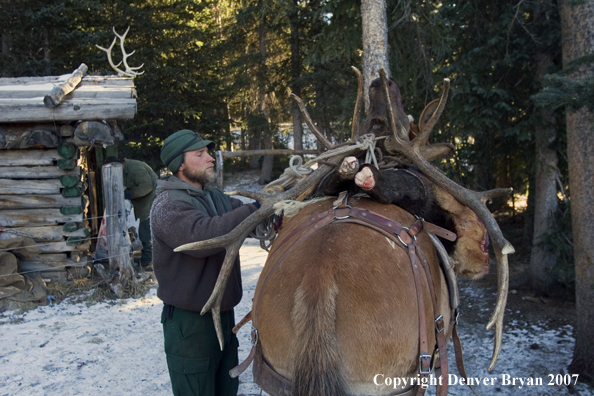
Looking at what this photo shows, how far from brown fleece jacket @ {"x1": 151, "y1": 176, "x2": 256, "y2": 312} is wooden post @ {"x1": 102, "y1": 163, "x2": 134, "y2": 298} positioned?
4255mm

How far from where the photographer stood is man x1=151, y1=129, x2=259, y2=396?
2.57 meters

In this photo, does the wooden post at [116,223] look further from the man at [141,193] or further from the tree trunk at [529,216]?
the tree trunk at [529,216]

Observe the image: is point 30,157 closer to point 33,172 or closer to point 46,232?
point 33,172

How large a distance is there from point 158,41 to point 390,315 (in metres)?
16.3

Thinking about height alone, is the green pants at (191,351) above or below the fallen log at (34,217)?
below

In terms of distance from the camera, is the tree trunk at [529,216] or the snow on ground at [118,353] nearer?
the snow on ground at [118,353]

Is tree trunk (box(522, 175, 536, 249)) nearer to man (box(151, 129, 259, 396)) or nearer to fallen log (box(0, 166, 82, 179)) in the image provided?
man (box(151, 129, 259, 396))

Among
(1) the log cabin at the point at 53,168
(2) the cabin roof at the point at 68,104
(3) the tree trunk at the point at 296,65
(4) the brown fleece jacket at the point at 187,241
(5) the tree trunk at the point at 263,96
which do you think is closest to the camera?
(4) the brown fleece jacket at the point at 187,241

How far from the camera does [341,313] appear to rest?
1.79 metres

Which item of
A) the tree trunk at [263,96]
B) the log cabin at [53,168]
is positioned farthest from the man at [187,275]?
the tree trunk at [263,96]

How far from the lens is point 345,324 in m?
1.78

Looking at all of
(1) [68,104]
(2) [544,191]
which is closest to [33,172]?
(1) [68,104]

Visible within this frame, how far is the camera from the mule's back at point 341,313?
5.74 feet

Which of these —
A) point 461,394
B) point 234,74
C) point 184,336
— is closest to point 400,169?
point 184,336
